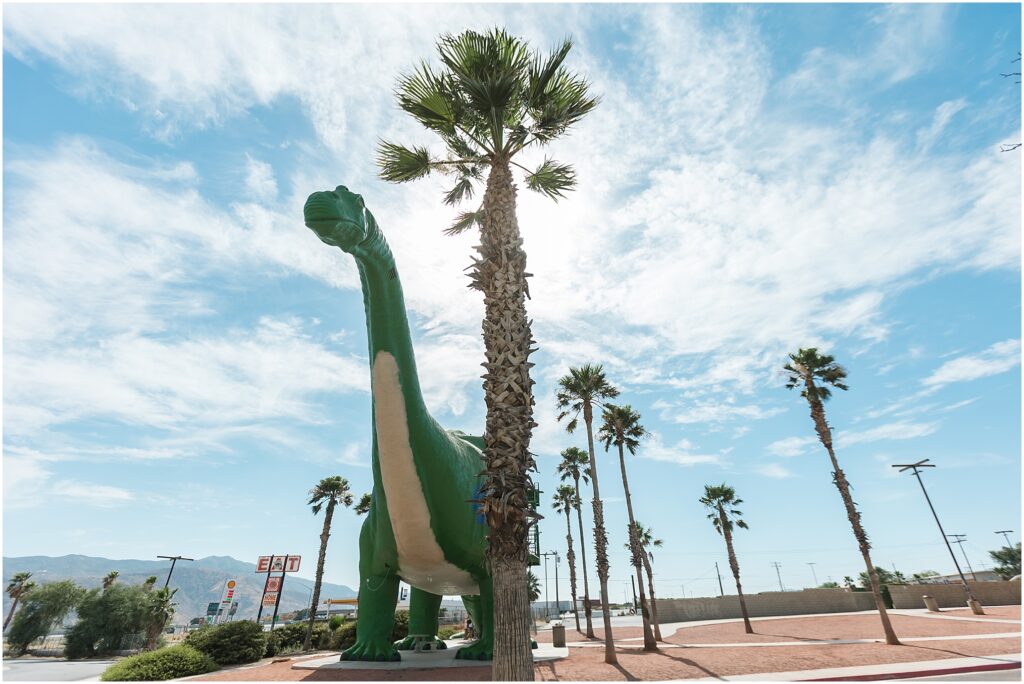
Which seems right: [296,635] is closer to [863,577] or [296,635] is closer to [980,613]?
[980,613]

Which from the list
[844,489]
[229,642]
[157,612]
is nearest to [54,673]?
[229,642]

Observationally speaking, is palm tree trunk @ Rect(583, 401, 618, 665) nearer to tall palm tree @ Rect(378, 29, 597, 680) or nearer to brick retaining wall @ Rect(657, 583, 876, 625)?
tall palm tree @ Rect(378, 29, 597, 680)

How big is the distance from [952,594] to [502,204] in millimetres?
48793

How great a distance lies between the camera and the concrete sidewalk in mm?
11578

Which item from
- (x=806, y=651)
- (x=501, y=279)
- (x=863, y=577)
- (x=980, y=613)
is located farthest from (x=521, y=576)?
(x=863, y=577)

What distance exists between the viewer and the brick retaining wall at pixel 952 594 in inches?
1481

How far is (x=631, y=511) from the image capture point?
22875 millimetres

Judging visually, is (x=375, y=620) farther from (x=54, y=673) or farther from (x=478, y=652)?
(x=54, y=673)

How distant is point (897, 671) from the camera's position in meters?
12.1

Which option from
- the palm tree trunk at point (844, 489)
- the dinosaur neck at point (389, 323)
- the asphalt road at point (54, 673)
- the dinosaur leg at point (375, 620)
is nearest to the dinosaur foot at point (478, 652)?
the dinosaur leg at point (375, 620)

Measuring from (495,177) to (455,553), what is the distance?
7.36 m

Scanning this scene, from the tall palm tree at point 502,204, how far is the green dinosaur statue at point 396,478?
1940mm

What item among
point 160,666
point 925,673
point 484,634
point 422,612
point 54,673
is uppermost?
point 422,612

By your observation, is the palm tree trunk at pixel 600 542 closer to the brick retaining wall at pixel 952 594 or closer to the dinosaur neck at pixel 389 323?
the dinosaur neck at pixel 389 323
